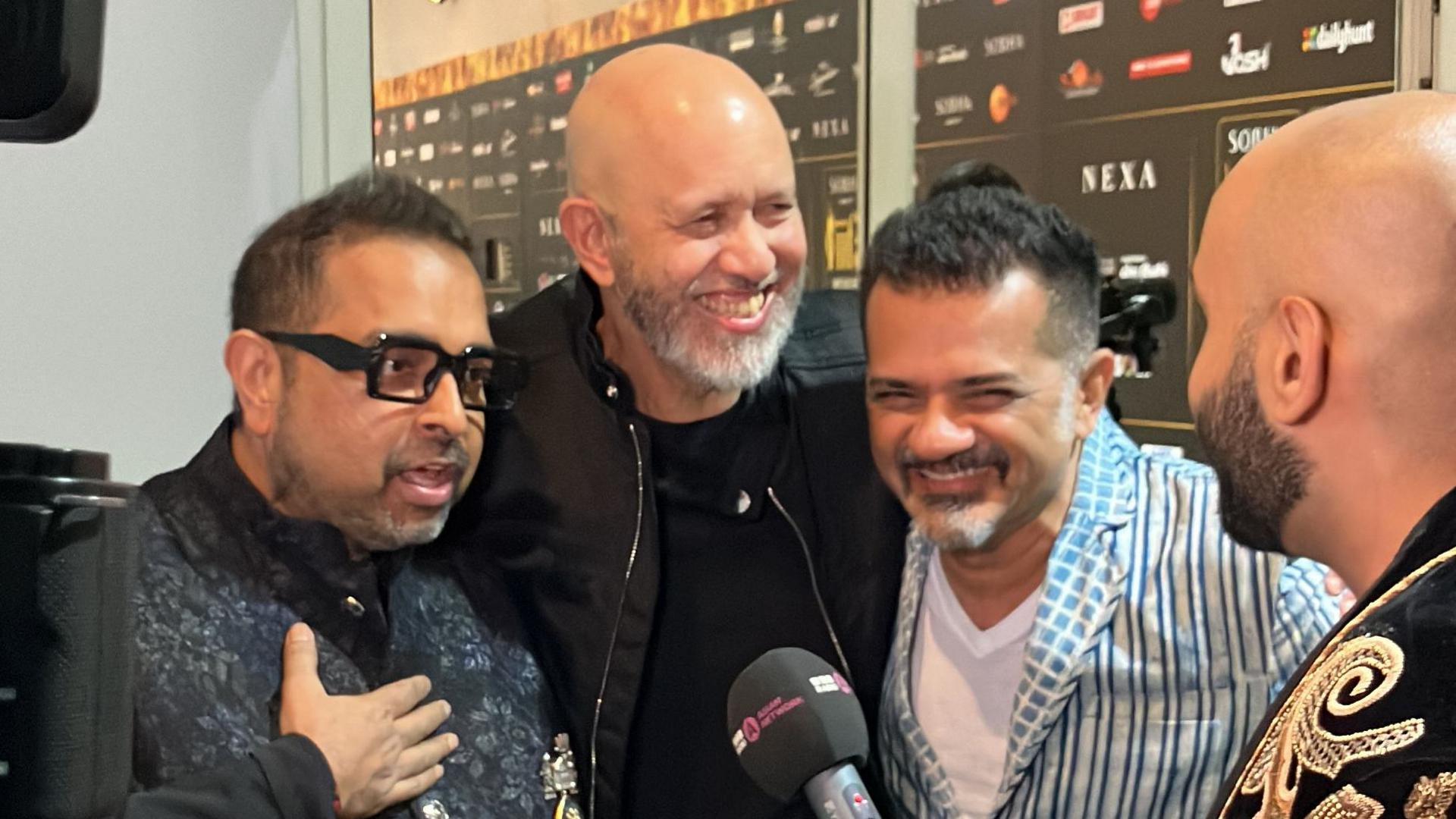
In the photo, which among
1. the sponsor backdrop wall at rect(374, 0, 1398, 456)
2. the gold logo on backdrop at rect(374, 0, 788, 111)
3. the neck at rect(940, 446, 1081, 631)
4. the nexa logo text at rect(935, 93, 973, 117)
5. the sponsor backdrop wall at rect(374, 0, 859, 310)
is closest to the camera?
the neck at rect(940, 446, 1081, 631)

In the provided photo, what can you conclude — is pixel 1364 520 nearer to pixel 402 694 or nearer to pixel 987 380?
pixel 987 380

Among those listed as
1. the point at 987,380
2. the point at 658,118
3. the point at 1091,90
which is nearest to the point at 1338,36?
the point at 1091,90

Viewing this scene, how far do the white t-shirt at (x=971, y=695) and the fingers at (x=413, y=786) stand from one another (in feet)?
2.04

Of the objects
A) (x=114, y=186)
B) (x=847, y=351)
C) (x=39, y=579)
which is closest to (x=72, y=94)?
(x=39, y=579)

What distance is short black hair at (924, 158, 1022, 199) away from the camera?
2682mm

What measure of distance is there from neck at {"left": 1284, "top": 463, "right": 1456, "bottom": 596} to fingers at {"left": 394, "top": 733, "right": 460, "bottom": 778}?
1.05 metres

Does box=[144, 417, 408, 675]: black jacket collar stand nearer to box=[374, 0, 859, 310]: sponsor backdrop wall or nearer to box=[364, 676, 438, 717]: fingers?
box=[364, 676, 438, 717]: fingers

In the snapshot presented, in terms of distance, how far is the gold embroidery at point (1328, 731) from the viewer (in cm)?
95

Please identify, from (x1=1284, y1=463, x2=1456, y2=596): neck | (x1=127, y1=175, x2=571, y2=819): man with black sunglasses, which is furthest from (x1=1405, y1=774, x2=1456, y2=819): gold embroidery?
(x1=127, y1=175, x2=571, y2=819): man with black sunglasses

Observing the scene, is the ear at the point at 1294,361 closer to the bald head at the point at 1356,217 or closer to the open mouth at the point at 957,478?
the bald head at the point at 1356,217

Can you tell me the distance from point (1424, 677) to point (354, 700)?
1.22 meters

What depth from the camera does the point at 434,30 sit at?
Answer: 418 cm

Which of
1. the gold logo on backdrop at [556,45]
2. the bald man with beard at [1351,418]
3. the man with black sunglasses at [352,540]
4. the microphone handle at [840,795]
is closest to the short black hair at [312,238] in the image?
the man with black sunglasses at [352,540]

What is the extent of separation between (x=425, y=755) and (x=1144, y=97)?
5.47 ft
